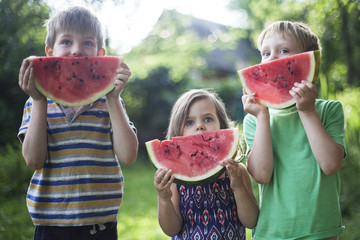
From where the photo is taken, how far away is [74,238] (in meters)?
1.95

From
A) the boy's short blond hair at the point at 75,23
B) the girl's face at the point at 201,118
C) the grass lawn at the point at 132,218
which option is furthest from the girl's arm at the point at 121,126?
the grass lawn at the point at 132,218

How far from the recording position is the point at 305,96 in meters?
1.75

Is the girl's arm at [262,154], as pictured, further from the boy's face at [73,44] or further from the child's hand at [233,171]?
the boy's face at [73,44]

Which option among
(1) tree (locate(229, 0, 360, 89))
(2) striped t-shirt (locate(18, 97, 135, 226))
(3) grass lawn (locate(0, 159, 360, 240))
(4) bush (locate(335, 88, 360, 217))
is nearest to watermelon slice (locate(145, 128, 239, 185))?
(2) striped t-shirt (locate(18, 97, 135, 226))

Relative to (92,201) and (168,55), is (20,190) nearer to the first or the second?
(92,201)

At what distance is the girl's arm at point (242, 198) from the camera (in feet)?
6.21

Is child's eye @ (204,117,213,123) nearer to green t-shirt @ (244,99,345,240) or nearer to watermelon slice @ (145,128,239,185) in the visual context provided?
watermelon slice @ (145,128,239,185)

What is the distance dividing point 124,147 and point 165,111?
33.2 feet

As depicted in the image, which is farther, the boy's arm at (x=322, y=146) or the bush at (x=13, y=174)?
the bush at (x=13, y=174)

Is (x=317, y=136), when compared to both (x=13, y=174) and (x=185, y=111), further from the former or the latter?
(x=13, y=174)

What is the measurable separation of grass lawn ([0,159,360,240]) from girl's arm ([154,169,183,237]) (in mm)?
2404

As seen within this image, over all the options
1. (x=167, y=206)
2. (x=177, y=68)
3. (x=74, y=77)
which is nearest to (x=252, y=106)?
(x=167, y=206)

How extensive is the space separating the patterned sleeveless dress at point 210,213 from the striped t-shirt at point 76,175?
17.3 inches

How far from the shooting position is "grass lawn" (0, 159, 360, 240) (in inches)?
150
